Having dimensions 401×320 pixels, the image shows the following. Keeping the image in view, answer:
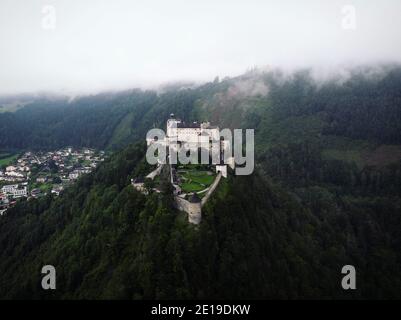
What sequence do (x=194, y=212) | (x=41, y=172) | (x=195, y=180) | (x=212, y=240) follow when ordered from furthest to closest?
(x=41, y=172) < (x=195, y=180) < (x=194, y=212) < (x=212, y=240)

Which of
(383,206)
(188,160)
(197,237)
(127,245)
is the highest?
(188,160)

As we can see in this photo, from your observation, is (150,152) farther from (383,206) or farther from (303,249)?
(383,206)

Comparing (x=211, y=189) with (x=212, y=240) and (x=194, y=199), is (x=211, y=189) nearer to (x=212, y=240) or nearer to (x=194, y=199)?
(x=194, y=199)

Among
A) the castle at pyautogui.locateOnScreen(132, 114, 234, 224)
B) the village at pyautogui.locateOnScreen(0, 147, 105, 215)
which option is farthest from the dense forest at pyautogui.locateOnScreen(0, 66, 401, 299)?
the village at pyautogui.locateOnScreen(0, 147, 105, 215)

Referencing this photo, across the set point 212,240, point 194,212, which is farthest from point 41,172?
point 212,240

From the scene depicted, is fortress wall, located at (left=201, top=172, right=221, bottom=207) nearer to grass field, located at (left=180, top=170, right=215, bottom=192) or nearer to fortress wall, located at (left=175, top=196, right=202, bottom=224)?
grass field, located at (left=180, top=170, right=215, bottom=192)

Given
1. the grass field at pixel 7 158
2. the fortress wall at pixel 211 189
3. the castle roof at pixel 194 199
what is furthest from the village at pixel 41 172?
the castle roof at pixel 194 199

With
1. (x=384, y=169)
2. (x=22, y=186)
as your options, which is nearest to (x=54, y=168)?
(x=22, y=186)
